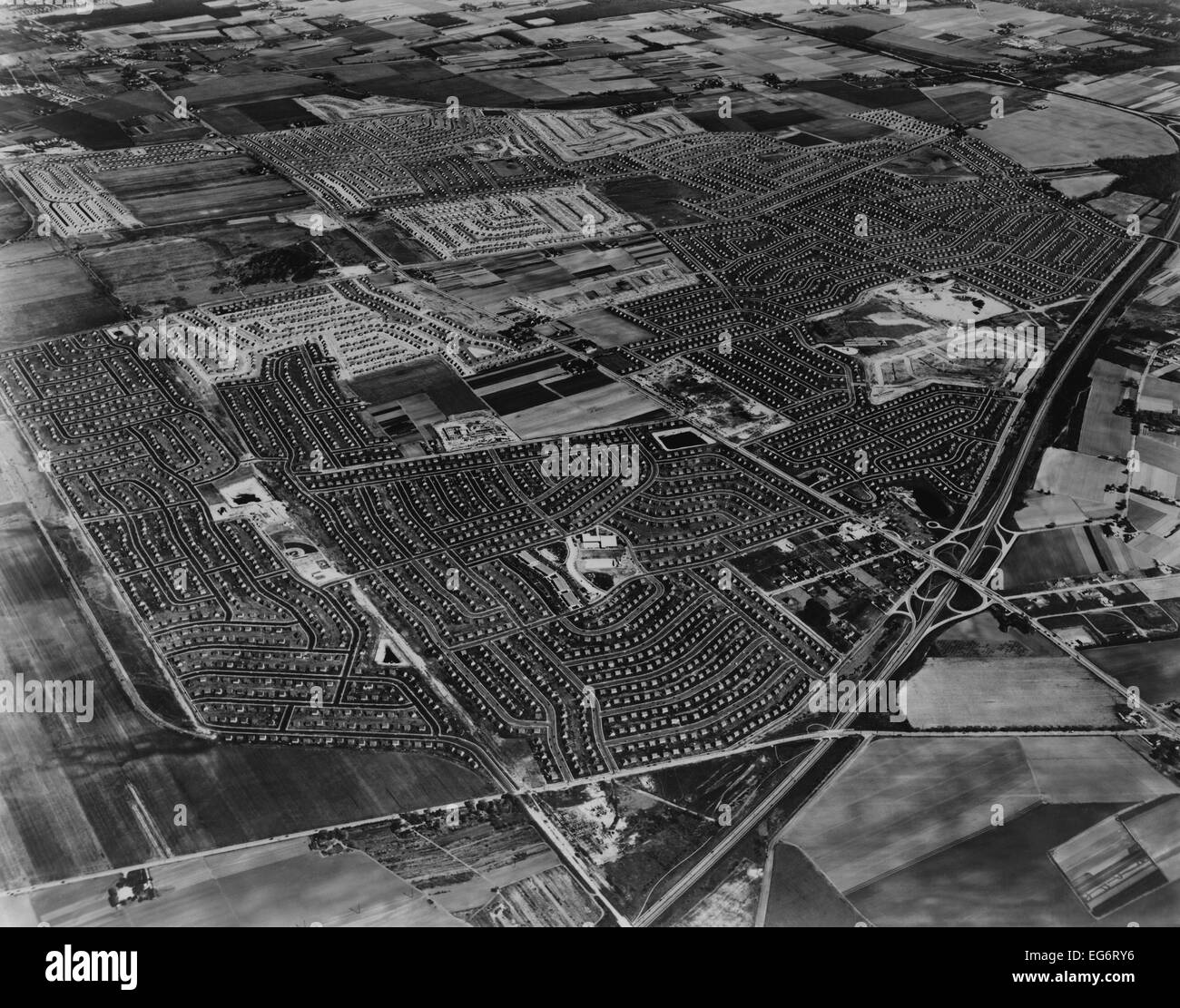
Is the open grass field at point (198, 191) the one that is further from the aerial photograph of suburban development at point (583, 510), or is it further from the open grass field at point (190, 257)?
the open grass field at point (190, 257)

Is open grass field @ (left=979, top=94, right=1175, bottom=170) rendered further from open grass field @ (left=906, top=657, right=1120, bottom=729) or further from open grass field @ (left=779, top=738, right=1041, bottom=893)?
open grass field @ (left=779, top=738, right=1041, bottom=893)

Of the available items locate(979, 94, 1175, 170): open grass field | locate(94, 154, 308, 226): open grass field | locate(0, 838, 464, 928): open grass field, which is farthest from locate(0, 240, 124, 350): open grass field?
locate(979, 94, 1175, 170): open grass field

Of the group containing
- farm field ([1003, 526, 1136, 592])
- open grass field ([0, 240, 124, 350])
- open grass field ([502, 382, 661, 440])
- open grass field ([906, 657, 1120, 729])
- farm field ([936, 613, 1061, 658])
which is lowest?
open grass field ([906, 657, 1120, 729])

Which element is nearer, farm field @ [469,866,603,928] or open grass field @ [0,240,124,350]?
farm field @ [469,866,603,928]

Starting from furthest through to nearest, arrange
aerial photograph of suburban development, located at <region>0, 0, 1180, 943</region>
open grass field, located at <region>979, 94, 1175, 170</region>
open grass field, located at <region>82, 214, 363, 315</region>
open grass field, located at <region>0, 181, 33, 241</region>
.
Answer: open grass field, located at <region>979, 94, 1175, 170</region> → open grass field, located at <region>0, 181, 33, 241</region> → open grass field, located at <region>82, 214, 363, 315</region> → aerial photograph of suburban development, located at <region>0, 0, 1180, 943</region>

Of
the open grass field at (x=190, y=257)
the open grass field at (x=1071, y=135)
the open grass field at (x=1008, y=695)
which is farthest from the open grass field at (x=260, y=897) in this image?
the open grass field at (x=1071, y=135)

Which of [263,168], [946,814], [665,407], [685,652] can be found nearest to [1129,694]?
[946,814]

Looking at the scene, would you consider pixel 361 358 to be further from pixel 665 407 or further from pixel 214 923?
pixel 214 923

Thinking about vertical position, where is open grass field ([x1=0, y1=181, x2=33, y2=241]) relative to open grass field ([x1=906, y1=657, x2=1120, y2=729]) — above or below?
above
